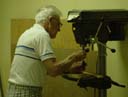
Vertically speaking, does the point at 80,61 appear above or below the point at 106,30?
below

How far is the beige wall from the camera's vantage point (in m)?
3.21

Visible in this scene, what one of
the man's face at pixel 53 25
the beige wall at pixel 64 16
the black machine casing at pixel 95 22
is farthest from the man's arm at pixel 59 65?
the beige wall at pixel 64 16

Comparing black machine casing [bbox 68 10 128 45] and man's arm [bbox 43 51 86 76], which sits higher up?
black machine casing [bbox 68 10 128 45]

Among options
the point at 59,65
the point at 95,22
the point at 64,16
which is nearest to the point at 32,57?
the point at 59,65

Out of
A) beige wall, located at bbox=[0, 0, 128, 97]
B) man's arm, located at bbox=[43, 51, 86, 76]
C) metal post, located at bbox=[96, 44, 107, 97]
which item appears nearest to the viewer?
man's arm, located at bbox=[43, 51, 86, 76]

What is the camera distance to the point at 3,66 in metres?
3.71

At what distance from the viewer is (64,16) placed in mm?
3467

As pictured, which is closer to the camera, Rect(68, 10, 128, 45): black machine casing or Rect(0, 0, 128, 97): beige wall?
Rect(68, 10, 128, 45): black machine casing

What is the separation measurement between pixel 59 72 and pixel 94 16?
1.65ft

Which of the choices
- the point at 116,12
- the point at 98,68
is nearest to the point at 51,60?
the point at 98,68

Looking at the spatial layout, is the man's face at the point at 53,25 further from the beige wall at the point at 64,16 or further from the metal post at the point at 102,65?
the beige wall at the point at 64,16

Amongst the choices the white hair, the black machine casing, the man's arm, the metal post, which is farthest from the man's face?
the metal post

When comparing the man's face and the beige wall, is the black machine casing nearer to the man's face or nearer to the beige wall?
the man's face

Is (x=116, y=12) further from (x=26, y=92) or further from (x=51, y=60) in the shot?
(x=26, y=92)
